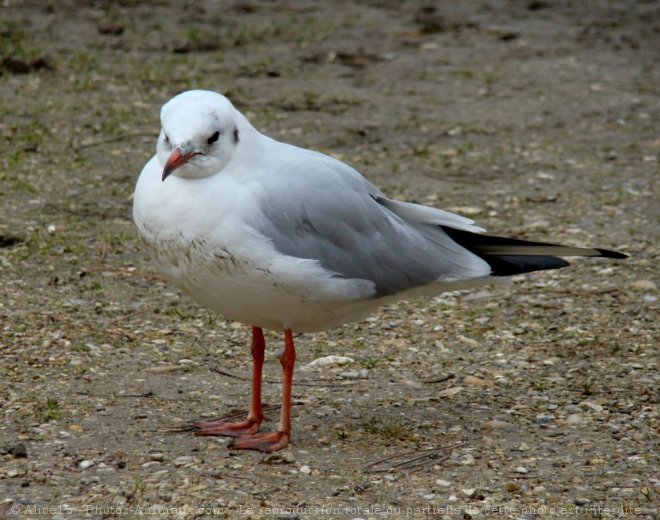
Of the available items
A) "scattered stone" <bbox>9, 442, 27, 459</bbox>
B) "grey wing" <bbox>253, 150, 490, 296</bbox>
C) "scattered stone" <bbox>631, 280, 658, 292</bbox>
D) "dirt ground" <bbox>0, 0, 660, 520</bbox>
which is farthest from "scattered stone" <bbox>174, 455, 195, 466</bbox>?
"scattered stone" <bbox>631, 280, 658, 292</bbox>

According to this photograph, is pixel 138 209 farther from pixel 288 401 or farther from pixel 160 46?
pixel 160 46

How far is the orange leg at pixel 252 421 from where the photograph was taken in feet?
13.4

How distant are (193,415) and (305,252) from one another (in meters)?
0.86

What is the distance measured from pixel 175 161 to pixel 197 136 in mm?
124

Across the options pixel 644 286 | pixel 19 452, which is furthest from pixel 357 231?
pixel 644 286

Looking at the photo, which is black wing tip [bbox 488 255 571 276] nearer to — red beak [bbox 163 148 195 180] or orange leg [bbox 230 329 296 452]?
Result: orange leg [bbox 230 329 296 452]

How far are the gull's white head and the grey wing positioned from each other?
0.66 ft

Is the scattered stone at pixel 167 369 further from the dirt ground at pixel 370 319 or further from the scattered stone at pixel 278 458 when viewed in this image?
the scattered stone at pixel 278 458

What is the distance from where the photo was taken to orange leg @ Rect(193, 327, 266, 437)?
408cm

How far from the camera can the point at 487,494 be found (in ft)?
12.1

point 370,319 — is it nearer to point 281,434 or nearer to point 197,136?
point 281,434

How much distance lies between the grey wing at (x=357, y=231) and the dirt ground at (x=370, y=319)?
0.59 m

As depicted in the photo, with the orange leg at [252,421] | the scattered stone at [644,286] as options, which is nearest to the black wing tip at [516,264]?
the orange leg at [252,421]

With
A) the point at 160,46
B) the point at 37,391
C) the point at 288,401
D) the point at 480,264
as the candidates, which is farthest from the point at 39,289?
the point at 160,46
